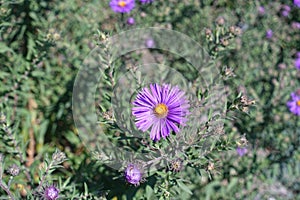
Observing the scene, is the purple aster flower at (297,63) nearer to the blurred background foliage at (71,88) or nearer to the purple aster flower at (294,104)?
the blurred background foliage at (71,88)

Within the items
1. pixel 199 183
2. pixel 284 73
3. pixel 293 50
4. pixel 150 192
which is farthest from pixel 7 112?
pixel 293 50

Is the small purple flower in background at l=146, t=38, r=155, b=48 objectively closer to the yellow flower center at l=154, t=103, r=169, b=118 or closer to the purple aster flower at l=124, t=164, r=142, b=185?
the yellow flower center at l=154, t=103, r=169, b=118

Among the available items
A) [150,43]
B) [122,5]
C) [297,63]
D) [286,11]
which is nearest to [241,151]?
[150,43]

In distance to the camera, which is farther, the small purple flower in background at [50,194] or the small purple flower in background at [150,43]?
the small purple flower in background at [150,43]

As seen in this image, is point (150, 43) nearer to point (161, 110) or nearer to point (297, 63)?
point (297, 63)

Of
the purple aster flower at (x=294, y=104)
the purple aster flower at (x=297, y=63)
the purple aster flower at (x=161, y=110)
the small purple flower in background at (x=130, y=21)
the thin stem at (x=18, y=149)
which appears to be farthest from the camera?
the purple aster flower at (x=297, y=63)

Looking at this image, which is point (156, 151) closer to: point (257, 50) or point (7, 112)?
point (7, 112)

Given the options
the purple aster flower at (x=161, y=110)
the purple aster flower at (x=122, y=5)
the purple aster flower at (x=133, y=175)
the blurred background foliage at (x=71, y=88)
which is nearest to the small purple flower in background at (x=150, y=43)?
the blurred background foliage at (x=71, y=88)

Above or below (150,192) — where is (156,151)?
above
